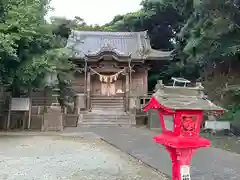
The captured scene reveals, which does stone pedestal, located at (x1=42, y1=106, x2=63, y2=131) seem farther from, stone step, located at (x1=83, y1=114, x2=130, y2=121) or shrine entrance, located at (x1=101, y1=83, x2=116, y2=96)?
shrine entrance, located at (x1=101, y1=83, x2=116, y2=96)

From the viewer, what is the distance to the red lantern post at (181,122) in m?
4.12

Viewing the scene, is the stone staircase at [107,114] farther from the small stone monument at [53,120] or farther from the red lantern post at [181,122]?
the red lantern post at [181,122]

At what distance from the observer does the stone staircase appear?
19062 millimetres

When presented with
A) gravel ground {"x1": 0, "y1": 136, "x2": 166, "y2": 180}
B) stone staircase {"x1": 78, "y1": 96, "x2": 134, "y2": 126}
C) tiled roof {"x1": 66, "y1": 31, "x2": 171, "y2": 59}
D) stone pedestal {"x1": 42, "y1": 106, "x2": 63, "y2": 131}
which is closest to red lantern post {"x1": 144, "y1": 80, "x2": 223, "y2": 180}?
gravel ground {"x1": 0, "y1": 136, "x2": 166, "y2": 180}

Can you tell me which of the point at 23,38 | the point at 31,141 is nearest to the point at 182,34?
the point at 23,38

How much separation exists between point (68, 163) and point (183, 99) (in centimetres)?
401

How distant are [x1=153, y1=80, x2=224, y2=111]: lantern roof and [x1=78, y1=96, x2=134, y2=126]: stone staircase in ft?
47.3

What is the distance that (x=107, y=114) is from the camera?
20.3 meters

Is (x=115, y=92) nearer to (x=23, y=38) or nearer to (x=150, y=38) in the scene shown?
(x=150, y=38)

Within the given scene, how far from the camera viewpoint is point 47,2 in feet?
48.6

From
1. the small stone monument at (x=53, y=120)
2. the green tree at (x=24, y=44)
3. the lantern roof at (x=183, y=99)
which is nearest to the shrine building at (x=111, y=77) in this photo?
the small stone monument at (x=53, y=120)

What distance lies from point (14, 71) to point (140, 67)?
515 inches

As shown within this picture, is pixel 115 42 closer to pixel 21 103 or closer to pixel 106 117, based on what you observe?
pixel 106 117

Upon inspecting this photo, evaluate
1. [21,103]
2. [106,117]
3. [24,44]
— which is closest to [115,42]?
[106,117]
